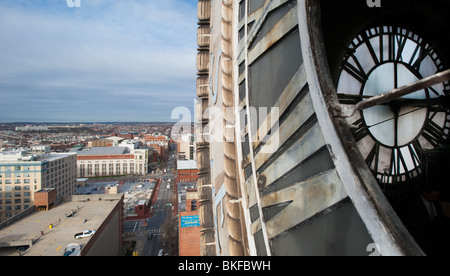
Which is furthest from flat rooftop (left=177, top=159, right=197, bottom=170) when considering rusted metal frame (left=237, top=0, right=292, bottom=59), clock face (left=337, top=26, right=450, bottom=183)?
rusted metal frame (left=237, top=0, right=292, bottom=59)

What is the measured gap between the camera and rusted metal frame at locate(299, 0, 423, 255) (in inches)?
49.9

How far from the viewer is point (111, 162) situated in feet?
194

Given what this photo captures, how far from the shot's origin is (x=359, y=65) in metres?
2.83

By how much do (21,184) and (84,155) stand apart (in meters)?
25.2

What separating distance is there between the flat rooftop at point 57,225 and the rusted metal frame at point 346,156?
16.1 meters

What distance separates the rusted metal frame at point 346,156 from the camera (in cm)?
127

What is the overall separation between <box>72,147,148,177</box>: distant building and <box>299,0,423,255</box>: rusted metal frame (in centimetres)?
6146

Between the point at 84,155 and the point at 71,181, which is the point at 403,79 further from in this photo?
the point at 84,155

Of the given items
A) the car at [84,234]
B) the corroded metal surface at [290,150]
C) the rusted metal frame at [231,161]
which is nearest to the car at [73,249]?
the car at [84,234]

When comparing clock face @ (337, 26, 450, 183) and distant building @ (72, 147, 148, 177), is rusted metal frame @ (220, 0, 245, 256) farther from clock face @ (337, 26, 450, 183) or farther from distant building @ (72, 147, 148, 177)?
distant building @ (72, 147, 148, 177)

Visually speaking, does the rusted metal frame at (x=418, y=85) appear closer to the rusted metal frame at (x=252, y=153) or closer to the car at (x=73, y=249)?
the rusted metal frame at (x=252, y=153)

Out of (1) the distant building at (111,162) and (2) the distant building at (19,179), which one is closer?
(2) the distant building at (19,179)

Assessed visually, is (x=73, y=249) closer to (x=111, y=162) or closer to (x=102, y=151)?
(x=111, y=162)
